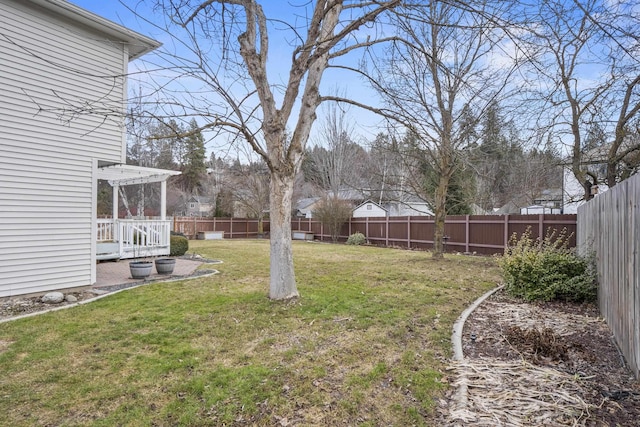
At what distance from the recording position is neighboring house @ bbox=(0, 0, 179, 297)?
244 inches

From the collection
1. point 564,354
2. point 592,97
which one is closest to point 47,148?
point 564,354

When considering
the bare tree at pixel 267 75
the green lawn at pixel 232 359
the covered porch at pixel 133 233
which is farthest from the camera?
the covered porch at pixel 133 233

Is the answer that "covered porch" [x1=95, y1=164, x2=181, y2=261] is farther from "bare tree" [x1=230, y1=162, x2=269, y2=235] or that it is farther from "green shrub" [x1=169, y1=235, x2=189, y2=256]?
"bare tree" [x1=230, y1=162, x2=269, y2=235]

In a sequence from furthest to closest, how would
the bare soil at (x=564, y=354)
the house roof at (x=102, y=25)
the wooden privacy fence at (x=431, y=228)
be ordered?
the wooden privacy fence at (x=431, y=228) → the house roof at (x=102, y=25) → the bare soil at (x=564, y=354)

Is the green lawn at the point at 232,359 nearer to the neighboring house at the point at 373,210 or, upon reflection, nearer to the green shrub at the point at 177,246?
the green shrub at the point at 177,246

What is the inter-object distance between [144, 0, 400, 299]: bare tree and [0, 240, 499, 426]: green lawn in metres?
1.18

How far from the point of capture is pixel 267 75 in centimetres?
567

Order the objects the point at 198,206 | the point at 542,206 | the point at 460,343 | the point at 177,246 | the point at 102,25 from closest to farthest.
Answer: 1. the point at 460,343
2. the point at 102,25
3. the point at 177,246
4. the point at 542,206
5. the point at 198,206

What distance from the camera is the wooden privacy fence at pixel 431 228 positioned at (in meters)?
12.1

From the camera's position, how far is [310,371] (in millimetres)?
3361

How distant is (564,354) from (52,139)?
8316mm

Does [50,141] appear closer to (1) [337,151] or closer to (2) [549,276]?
(2) [549,276]

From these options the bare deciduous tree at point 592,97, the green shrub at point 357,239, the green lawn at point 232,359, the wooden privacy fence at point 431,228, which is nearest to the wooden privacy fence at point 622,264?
the green lawn at point 232,359

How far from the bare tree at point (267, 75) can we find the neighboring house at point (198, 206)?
2886cm
